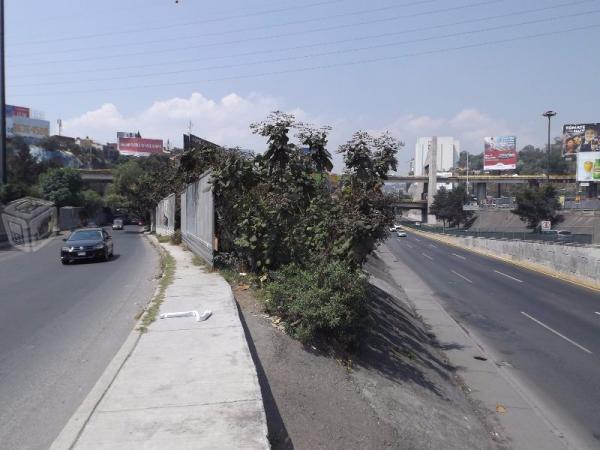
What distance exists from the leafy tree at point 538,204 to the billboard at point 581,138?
12.5 m

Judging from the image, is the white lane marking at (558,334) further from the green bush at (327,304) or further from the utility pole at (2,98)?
the utility pole at (2,98)

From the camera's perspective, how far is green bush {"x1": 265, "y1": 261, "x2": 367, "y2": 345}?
832cm

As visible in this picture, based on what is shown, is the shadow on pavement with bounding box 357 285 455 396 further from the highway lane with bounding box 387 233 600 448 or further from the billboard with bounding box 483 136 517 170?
the billboard with bounding box 483 136 517 170

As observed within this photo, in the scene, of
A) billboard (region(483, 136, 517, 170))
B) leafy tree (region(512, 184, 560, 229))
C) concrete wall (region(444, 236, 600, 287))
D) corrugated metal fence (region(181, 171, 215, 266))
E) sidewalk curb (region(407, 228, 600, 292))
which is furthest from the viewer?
billboard (region(483, 136, 517, 170))

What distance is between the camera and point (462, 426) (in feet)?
26.9

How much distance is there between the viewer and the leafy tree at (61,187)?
67394 mm

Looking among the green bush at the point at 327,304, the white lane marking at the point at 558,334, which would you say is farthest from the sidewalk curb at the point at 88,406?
the white lane marking at the point at 558,334

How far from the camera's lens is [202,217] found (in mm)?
17906

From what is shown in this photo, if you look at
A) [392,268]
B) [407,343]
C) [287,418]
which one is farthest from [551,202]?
[287,418]

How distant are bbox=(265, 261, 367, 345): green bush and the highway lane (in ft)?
12.8

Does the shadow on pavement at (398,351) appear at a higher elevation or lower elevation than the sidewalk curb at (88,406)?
lower

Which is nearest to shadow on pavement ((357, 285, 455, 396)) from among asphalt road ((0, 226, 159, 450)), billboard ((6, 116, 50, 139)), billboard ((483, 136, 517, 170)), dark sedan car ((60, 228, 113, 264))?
asphalt road ((0, 226, 159, 450))

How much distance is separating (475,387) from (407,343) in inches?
65.5

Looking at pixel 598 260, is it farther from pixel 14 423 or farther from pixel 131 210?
pixel 131 210
